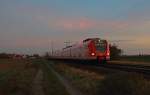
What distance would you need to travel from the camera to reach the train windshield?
52.3 meters

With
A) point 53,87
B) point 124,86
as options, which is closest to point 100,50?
point 53,87

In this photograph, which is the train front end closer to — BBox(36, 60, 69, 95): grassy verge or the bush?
BBox(36, 60, 69, 95): grassy verge

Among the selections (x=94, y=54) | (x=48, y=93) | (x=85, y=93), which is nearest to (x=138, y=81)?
(x=85, y=93)

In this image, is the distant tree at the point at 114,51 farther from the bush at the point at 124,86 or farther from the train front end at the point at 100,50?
the bush at the point at 124,86

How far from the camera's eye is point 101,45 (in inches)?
2080

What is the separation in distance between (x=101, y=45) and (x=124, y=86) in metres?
37.4

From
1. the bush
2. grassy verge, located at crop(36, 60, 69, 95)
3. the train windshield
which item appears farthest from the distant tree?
the bush

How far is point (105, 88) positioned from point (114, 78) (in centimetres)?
62

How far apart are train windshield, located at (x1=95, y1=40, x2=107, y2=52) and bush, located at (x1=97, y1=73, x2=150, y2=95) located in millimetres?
34967

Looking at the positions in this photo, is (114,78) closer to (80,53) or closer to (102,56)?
(102,56)

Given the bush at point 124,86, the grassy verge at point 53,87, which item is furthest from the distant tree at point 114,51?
the bush at point 124,86

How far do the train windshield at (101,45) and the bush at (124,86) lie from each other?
35.0 meters

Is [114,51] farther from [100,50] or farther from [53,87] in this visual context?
[53,87]

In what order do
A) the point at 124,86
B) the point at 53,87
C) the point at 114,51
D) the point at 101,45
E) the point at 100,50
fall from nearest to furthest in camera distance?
the point at 124,86 < the point at 53,87 < the point at 100,50 < the point at 101,45 < the point at 114,51
